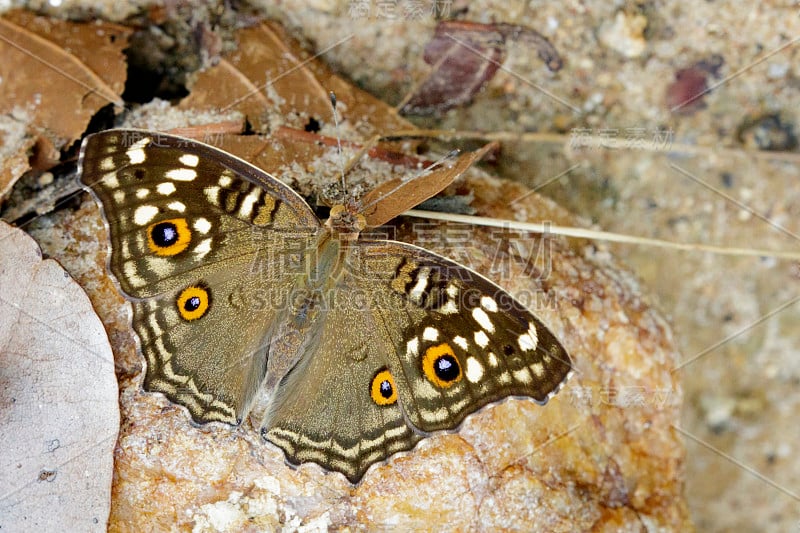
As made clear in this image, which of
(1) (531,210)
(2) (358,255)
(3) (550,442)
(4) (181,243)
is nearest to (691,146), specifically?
(1) (531,210)

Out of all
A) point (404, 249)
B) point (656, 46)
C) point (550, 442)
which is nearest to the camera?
point (404, 249)

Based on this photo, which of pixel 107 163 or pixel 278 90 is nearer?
pixel 107 163

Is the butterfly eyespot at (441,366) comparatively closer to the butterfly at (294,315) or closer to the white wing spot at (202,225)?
the butterfly at (294,315)

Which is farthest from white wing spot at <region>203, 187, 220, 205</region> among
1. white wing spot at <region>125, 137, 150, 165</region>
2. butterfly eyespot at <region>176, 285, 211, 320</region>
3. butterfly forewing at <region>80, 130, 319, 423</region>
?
butterfly eyespot at <region>176, 285, 211, 320</region>

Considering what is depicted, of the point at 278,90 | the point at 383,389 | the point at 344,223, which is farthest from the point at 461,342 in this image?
the point at 278,90

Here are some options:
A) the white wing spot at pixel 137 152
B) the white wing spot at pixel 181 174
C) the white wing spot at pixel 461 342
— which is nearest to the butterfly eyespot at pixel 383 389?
the white wing spot at pixel 461 342

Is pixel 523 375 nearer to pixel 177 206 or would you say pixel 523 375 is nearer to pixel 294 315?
pixel 294 315

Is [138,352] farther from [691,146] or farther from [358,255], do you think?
[691,146]
